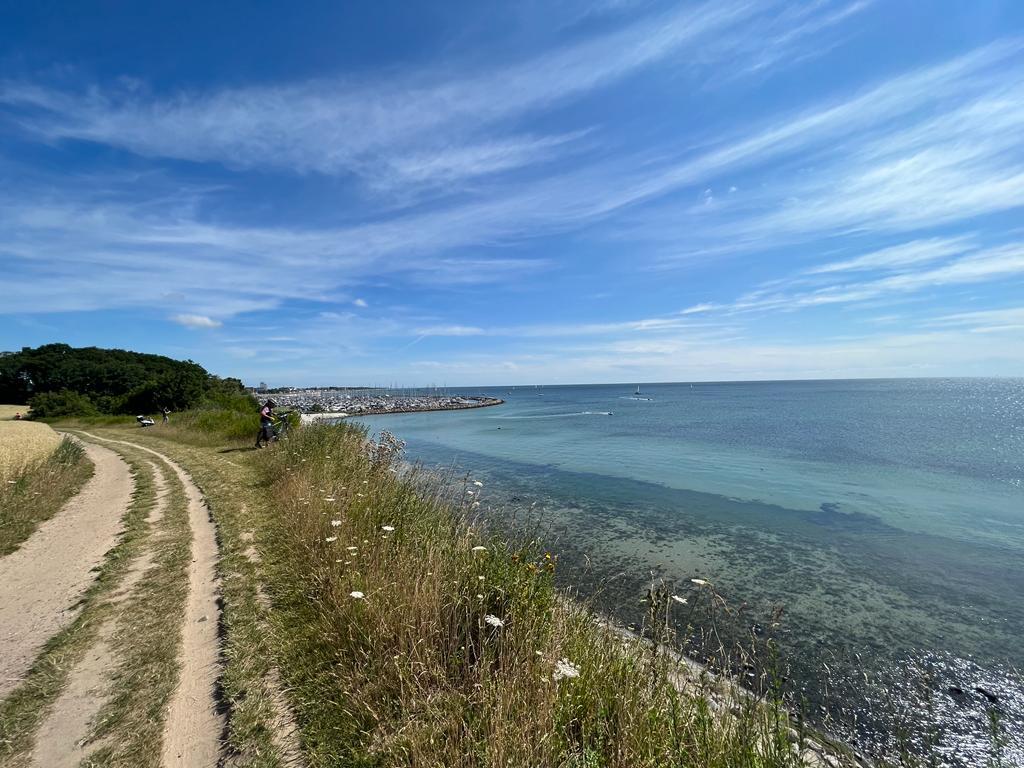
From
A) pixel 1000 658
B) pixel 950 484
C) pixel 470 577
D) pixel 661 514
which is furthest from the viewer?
pixel 950 484

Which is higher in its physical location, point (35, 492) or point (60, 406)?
point (60, 406)

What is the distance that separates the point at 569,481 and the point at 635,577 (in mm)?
9924

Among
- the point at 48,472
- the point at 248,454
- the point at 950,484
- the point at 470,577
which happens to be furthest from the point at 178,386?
the point at 950,484

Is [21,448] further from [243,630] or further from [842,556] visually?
[842,556]

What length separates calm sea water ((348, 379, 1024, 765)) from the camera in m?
6.23

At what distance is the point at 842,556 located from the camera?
11.4 metres

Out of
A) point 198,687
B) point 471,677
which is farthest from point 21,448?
point 471,677

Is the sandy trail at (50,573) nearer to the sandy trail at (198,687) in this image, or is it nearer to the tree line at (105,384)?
the sandy trail at (198,687)

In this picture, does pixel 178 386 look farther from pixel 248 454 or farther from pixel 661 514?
pixel 661 514

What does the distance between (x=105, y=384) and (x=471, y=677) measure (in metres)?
74.3

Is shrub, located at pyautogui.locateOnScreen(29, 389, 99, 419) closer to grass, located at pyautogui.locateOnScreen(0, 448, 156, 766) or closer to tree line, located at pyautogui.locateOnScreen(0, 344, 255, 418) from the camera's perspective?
tree line, located at pyautogui.locateOnScreen(0, 344, 255, 418)

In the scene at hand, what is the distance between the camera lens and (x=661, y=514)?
1473 centimetres

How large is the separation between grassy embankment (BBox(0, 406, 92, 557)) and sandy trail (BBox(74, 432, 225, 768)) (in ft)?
15.0

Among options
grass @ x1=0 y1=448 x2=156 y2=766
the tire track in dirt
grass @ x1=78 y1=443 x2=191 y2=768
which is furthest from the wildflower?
grass @ x1=0 y1=448 x2=156 y2=766
